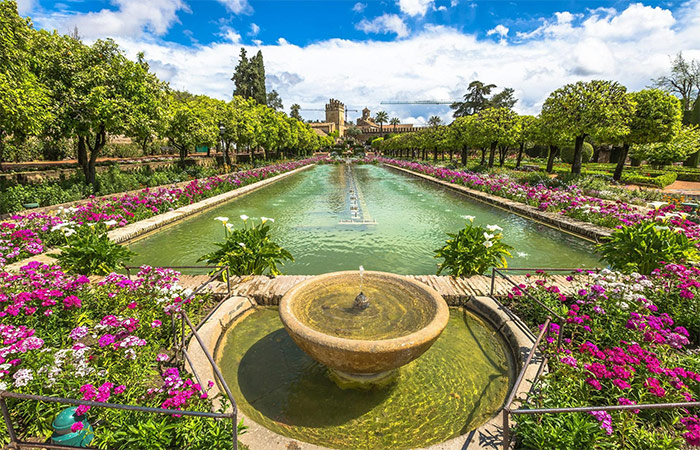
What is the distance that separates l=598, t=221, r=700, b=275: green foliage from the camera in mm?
5141

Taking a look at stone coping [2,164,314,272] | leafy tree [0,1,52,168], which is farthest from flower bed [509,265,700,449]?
leafy tree [0,1,52,168]

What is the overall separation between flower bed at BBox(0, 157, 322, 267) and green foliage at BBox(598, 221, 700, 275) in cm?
967

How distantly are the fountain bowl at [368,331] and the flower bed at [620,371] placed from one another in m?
1.02

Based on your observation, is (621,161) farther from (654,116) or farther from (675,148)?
(675,148)

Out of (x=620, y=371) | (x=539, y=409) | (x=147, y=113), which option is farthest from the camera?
(x=147, y=113)

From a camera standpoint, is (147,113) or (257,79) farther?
(257,79)

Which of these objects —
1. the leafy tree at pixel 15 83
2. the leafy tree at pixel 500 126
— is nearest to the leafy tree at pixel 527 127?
the leafy tree at pixel 500 126

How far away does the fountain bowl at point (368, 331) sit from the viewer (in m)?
2.73

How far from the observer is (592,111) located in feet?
49.1

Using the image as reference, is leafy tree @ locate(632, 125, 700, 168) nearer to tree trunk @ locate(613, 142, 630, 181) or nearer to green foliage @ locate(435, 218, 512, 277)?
tree trunk @ locate(613, 142, 630, 181)

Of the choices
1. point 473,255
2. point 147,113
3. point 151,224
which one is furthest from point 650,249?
point 147,113

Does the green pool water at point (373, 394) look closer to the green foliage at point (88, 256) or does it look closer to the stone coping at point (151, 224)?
the green foliage at point (88, 256)

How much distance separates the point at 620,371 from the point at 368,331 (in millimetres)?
2312

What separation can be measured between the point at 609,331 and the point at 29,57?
685 inches
